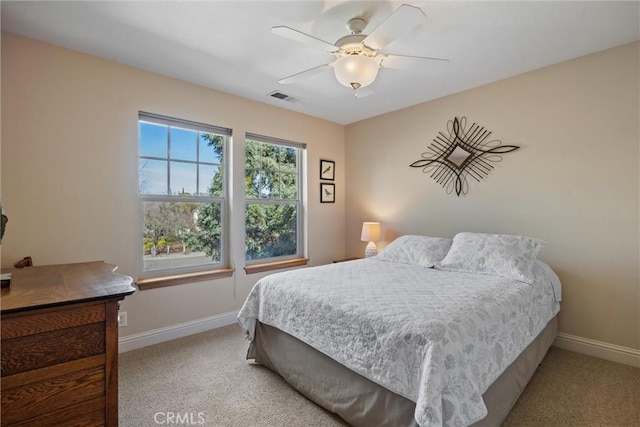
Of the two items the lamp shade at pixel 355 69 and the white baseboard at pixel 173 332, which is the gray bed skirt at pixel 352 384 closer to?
the white baseboard at pixel 173 332

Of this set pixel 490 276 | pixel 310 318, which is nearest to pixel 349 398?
pixel 310 318

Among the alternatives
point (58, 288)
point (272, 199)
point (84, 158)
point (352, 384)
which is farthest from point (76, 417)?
point (272, 199)

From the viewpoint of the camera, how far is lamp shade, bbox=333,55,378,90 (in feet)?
6.54

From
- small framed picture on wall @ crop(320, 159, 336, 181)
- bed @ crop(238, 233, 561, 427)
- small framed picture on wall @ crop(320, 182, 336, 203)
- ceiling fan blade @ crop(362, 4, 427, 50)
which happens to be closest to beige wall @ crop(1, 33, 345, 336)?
bed @ crop(238, 233, 561, 427)

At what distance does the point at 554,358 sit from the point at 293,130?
3.51 meters

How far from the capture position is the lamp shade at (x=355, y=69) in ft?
6.54

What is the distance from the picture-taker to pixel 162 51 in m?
2.46

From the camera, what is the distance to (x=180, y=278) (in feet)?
9.84

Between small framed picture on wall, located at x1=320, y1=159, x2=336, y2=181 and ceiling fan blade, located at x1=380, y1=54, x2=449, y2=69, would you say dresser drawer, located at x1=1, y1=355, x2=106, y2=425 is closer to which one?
→ ceiling fan blade, located at x1=380, y1=54, x2=449, y2=69

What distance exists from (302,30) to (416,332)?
208cm

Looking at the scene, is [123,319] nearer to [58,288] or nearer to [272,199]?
[58,288]

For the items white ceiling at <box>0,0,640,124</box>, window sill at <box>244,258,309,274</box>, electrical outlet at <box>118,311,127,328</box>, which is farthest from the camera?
window sill at <box>244,258,309,274</box>

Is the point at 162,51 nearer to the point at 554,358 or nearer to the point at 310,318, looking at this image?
the point at 310,318

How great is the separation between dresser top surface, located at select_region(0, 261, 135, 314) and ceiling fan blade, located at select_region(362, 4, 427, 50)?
186cm
